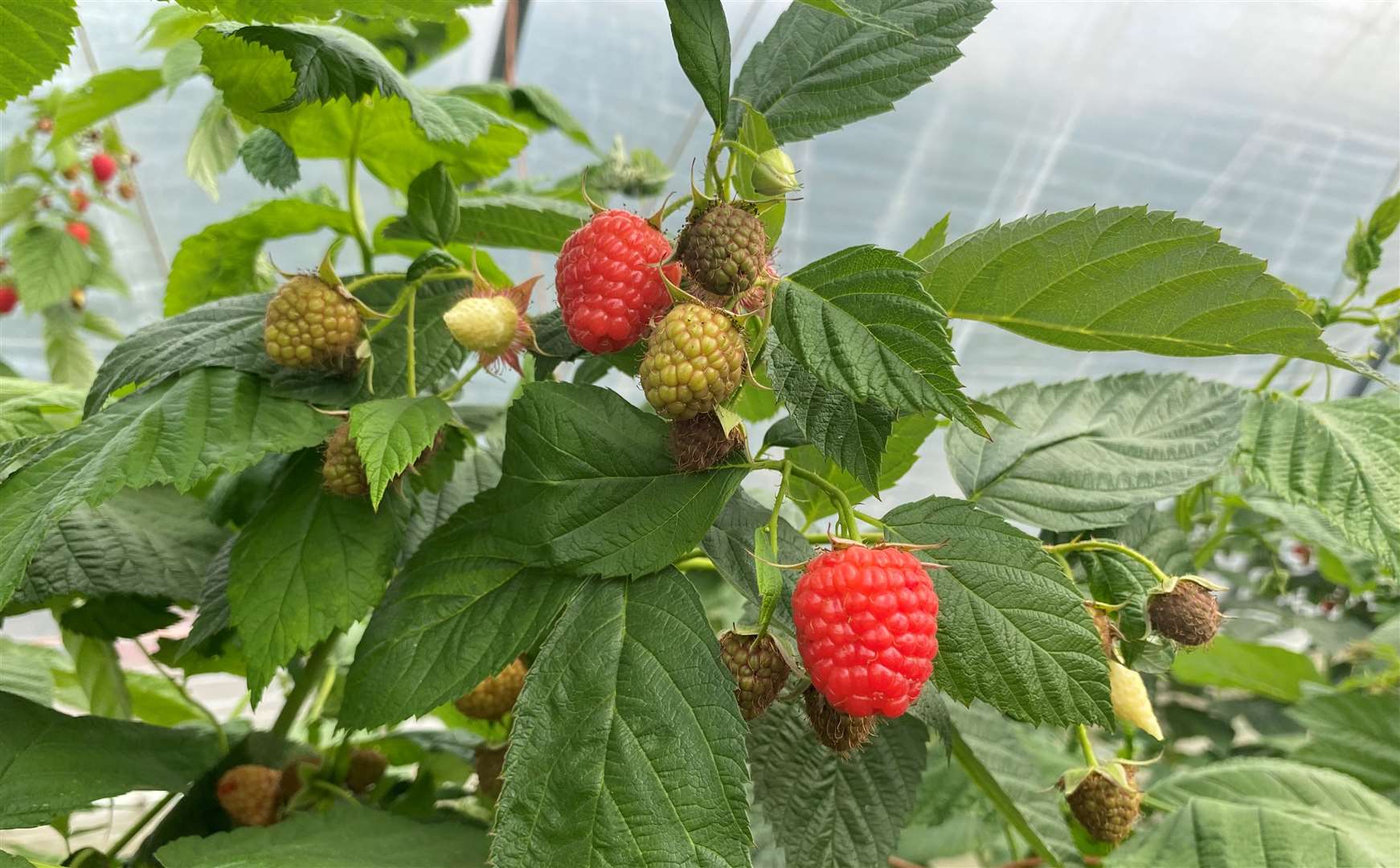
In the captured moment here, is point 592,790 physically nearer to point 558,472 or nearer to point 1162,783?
point 558,472

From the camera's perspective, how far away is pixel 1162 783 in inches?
31.5

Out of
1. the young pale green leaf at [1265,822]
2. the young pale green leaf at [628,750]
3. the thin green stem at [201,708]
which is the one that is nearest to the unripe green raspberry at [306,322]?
the young pale green leaf at [628,750]

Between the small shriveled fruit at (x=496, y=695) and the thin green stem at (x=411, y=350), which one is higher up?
the thin green stem at (x=411, y=350)

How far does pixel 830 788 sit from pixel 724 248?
0.36 m

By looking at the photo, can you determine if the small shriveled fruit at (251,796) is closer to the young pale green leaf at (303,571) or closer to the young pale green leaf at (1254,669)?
the young pale green leaf at (303,571)

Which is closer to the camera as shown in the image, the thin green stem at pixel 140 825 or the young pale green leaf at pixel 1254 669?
the thin green stem at pixel 140 825

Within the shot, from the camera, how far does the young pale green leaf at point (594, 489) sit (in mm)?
502

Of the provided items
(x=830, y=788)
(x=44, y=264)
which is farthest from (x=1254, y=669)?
(x=44, y=264)

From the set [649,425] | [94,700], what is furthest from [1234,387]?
[94,700]

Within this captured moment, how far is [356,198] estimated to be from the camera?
2.68 ft

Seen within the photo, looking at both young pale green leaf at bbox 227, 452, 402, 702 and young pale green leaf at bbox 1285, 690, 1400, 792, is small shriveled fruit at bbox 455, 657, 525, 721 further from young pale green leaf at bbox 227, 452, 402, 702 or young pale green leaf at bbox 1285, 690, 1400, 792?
young pale green leaf at bbox 1285, 690, 1400, 792

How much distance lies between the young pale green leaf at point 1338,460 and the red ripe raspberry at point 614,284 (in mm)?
538

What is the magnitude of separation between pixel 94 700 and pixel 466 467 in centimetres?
40

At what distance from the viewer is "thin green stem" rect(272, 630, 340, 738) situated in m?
0.77
